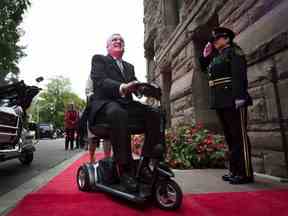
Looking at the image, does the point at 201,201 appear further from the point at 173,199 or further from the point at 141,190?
the point at 141,190

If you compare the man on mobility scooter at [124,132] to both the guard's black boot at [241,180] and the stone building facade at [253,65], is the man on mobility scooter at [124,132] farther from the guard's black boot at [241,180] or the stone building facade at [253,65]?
the stone building facade at [253,65]

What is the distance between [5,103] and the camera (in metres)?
5.05

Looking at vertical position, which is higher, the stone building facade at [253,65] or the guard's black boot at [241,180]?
the stone building facade at [253,65]

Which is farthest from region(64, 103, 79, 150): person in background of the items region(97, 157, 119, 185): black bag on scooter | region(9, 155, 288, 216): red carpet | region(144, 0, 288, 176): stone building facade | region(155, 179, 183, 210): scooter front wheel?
region(155, 179, 183, 210): scooter front wheel

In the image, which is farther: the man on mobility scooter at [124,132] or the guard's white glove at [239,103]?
the guard's white glove at [239,103]

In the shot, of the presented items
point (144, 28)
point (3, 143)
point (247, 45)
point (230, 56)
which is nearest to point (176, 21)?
point (144, 28)

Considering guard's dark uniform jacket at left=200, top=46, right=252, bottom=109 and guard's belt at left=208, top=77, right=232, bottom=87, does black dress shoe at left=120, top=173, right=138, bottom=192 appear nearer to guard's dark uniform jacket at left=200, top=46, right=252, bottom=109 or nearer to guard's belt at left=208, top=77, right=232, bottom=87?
guard's dark uniform jacket at left=200, top=46, right=252, bottom=109


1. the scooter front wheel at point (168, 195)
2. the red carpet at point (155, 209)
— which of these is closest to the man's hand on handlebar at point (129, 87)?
the scooter front wheel at point (168, 195)

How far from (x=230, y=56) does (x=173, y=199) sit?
1.94 meters

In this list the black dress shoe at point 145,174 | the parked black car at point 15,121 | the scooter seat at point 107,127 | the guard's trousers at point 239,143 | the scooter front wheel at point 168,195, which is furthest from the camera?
the parked black car at point 15,121

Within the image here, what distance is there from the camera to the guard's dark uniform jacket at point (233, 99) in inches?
125

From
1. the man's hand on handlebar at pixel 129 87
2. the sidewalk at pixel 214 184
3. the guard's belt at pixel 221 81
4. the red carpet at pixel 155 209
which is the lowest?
the red carpet at pixel 155 209

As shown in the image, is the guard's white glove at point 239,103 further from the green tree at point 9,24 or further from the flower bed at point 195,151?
the green tree at point 9,24

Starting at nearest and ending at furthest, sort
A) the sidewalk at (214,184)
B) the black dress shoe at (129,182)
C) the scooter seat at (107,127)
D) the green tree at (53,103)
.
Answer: the black dress shoe at (129,182)
the scooter seat at (107,127)
the sidewalk at (214,184)
the green tree at (53,103)
